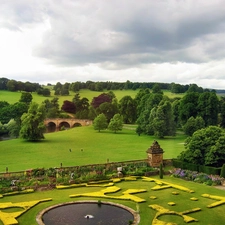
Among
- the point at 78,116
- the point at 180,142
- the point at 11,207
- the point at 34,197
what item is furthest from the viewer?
the point at 78,116

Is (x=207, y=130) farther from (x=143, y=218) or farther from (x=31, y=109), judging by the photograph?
(x=31, y=109)

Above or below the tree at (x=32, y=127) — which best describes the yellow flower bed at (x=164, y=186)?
below

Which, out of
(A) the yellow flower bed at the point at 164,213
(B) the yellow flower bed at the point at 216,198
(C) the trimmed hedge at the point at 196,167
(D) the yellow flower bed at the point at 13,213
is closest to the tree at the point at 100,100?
(C) the trimmed hedge at the point at 196,167

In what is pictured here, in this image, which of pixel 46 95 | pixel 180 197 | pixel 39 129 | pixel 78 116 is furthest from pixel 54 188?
pixel 46 95

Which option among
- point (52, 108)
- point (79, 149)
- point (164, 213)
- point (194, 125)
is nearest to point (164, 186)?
point (164, 213)

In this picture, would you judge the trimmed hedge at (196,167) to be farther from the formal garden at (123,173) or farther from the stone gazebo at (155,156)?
the stone gazebo at (155,156)

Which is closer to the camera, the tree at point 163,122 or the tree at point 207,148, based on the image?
the tree at point 207,148
